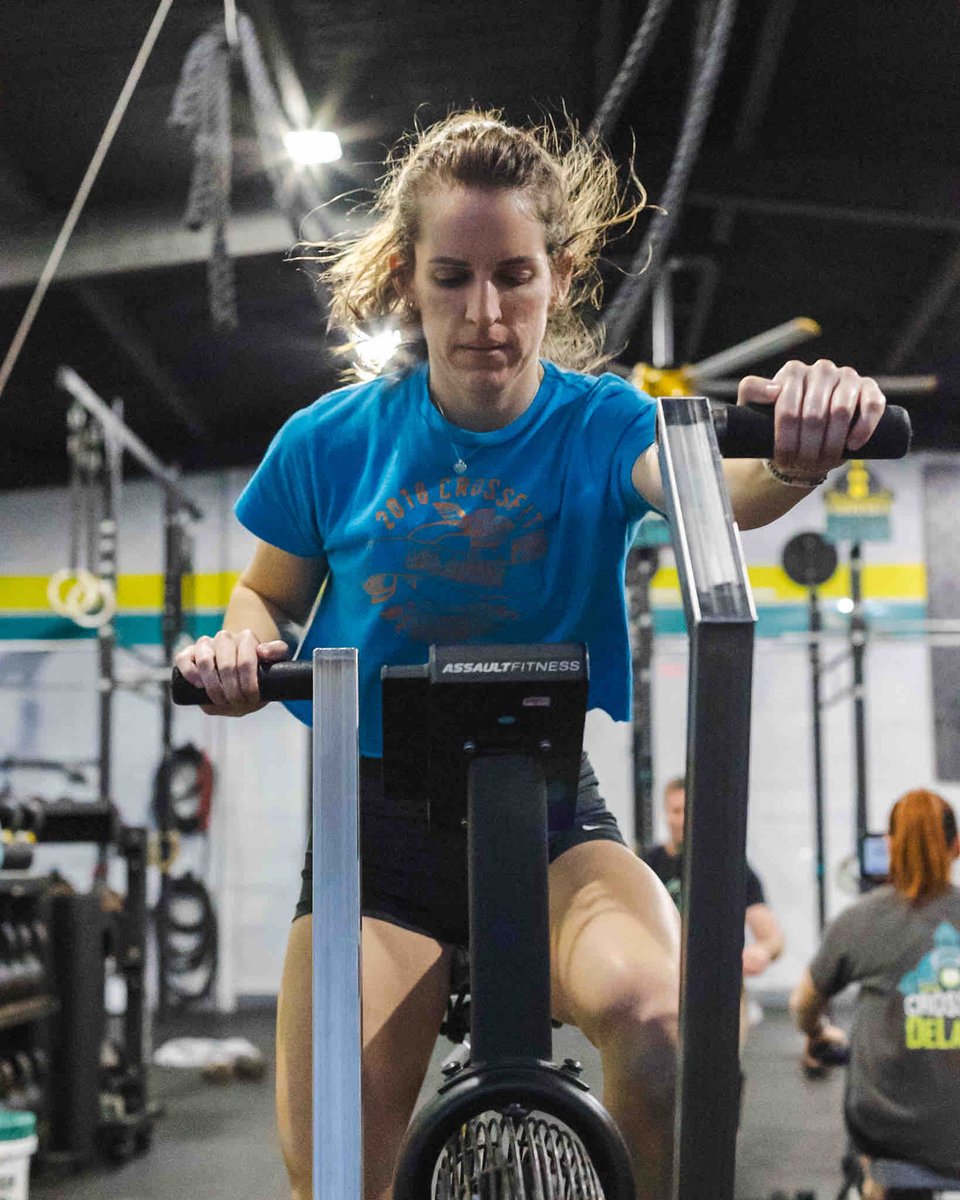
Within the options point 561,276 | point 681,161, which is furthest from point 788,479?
point 681,161

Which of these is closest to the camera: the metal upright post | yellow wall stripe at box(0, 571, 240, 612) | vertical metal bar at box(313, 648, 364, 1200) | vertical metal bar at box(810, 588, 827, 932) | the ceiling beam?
the metal upright post

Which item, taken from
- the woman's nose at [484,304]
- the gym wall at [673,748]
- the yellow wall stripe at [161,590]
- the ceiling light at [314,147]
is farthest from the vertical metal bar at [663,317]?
the woman's nose at [484,304]

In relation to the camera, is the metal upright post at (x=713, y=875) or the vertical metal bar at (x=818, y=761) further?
the vertical metal bar at (x=818, y=761)

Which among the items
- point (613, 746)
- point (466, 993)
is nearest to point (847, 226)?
point (613, 746)

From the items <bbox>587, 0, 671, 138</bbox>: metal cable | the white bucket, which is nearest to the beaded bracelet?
<bbox>587, 0, 671, 138</bbox>: metal cable

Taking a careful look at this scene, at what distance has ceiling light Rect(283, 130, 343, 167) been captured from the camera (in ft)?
6.66

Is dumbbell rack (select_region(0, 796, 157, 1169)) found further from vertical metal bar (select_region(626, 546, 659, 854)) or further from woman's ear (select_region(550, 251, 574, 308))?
woman's ear (select_region(550, 251, 574, 308))

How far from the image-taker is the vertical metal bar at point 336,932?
2.52ft

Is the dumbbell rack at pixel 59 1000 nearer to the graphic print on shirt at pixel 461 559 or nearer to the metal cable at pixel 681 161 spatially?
the metal cable at pixel 681 161

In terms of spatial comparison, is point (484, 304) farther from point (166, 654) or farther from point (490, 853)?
point (166, 654)

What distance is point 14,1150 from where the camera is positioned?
275cm

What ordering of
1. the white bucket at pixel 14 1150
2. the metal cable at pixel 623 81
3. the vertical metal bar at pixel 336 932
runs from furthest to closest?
1. the white bucket at pixel 14 1150
2. the metal cable at pixel 623 81
3. the vertical metal bar at pixel 336 932

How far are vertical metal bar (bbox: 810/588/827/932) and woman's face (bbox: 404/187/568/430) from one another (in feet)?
13.7

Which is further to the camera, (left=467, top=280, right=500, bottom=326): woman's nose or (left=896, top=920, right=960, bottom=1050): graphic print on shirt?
(left=896, top=920, right=960, bottom=1050): graphic print on shirt
